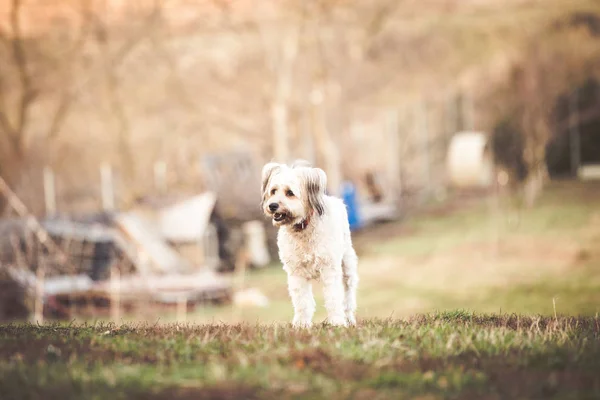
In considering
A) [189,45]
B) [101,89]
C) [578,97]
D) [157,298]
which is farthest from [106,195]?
[578,97]

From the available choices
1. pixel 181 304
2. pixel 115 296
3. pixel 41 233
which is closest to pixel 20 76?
pixel 41 233

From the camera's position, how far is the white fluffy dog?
27.9ft

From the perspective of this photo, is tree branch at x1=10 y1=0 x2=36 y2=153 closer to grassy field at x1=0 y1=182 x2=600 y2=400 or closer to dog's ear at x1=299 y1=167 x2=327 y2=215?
grassy field at x1=0 y1=182 x2=600 y2=400

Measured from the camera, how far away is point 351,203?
3403cm

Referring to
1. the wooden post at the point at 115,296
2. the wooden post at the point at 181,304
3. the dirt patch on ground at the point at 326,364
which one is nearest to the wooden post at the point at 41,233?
the wooden post at the point at 115,296

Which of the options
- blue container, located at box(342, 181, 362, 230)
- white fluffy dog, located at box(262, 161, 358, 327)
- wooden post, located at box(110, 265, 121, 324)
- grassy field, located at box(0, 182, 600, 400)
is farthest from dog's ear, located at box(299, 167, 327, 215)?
blue container, located at box(342, 181, 362, 230)

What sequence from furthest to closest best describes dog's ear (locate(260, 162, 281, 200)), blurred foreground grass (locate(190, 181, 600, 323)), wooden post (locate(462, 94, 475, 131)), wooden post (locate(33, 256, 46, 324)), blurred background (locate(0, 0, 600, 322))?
wooden post (locate(462, 94, 475, 131)) → blurred background (locate(0, 0, 600, 322)) → blurred foreground grass (locate(190, 181, 600, 323)) → wooden post (locate(33, 256, 46, 324)) → dog's ear (locate(260, 162, 281, 200))

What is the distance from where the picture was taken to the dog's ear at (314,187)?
27.9 ft

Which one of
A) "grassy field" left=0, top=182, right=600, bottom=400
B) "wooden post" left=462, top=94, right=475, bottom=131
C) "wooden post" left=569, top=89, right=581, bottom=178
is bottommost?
"grassy field" left=0, top=182, right=600, bottom=400

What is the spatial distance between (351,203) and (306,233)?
83.5 feet

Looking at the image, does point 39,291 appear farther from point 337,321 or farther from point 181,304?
point 337,321

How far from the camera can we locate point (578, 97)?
45.9 m

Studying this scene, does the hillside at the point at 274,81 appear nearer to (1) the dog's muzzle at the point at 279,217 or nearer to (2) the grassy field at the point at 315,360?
(1) the dog's muzzle at the point at 279,217

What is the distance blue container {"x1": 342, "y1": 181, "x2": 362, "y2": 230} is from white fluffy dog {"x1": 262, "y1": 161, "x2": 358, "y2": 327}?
23.5 m
